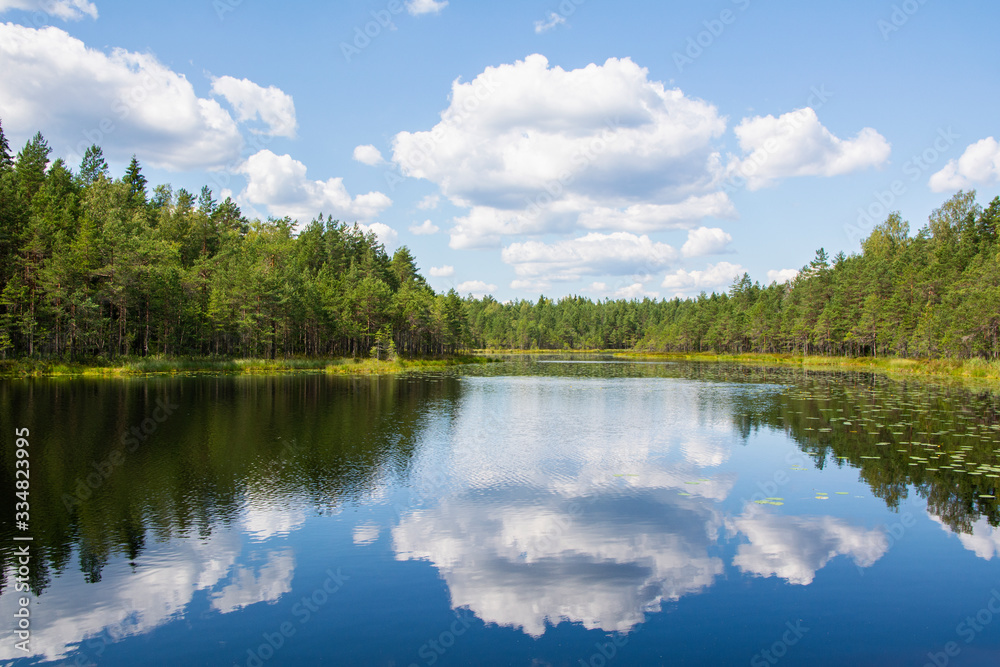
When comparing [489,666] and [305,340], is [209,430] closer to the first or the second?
[489,666]

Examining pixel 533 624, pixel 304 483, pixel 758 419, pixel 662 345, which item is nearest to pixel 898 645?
pixel 533 624

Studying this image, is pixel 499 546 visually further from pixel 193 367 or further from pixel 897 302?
pixel 897 302

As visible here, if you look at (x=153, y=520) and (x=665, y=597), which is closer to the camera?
(x=665, y=597)

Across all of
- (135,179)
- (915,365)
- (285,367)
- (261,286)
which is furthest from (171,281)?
(915,365)

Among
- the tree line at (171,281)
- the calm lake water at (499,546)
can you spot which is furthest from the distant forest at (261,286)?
the calm lake water at (499,546)

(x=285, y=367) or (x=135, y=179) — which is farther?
(x=135, y=179)

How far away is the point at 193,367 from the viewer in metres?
65.1

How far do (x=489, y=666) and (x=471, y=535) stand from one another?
17.0 feet

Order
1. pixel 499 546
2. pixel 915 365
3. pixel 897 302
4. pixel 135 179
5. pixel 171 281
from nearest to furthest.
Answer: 1. pixel 499 546
2. pixel 171 281
3. pixel 915 365
4. pixel 897 302
5. pixel 135 179

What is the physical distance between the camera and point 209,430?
26.0 metres

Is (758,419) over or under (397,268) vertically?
under

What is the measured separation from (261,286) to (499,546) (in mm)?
67889

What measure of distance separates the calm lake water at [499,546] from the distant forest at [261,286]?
37460 millimetres

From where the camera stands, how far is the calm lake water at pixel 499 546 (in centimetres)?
905
